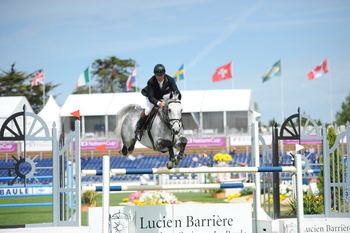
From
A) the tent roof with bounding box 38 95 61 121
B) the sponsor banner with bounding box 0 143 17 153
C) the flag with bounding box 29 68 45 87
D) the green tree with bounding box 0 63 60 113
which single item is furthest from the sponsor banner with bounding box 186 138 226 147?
the green tree with bounding box 0 63 60 113

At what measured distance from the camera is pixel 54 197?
568 cm

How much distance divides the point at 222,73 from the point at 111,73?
79.0 ft

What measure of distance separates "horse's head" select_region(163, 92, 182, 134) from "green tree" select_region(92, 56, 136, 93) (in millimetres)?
47100

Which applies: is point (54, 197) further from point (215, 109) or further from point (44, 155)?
point (215, 109)

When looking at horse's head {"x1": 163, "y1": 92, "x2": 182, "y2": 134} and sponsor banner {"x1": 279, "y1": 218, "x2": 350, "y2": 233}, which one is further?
sponsor banner {"x1": 279, "y1": 218, "x2": 350, "y2": 233}

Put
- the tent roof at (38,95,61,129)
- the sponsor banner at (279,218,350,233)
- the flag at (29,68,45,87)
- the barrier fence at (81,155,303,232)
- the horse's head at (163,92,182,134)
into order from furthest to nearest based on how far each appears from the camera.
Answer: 1. the flag at (29,68,45,87)
2. the tent roof at (38,95,61,129)
3. the sponsor banner at (279,218,350,233)
4. the barrier fence at (81,155,303,232)
5. the horse's head at (163,92,182,134)

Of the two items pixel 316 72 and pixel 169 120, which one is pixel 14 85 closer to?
pixel 316 72

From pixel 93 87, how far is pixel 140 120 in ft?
163

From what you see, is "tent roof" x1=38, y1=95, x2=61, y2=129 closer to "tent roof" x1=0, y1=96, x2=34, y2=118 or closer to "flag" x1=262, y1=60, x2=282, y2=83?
"tent roof" x1=0, y1=96, x2=34, y2=118

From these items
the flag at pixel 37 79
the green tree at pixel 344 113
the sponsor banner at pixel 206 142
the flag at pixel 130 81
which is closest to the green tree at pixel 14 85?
the flag at pixel 37 79

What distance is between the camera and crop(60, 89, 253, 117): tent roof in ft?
93.4

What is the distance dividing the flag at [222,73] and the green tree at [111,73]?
22832 mm

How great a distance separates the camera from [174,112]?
4.42 m

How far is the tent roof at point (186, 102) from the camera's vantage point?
28467mm
